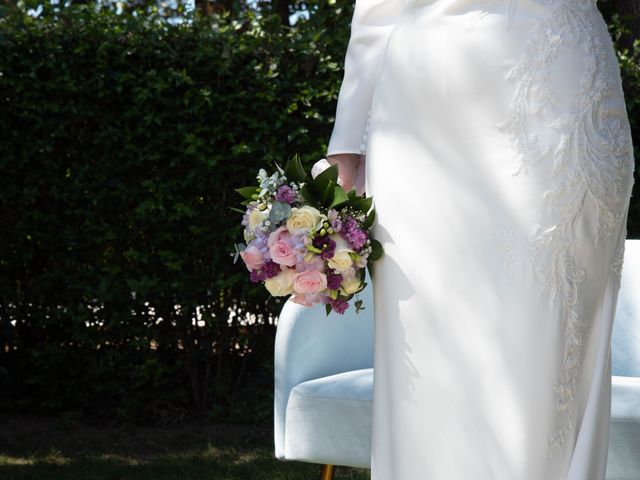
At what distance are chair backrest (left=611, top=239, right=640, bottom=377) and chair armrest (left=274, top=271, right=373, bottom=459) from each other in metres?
0.94

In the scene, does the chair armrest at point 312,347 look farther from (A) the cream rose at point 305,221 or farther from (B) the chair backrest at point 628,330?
(A) the cream rose at point 305,221

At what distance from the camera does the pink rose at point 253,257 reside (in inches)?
79.8

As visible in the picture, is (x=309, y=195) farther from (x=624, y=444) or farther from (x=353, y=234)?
(x=624, y=444)

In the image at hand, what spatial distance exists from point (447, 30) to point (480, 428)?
2.83 feet

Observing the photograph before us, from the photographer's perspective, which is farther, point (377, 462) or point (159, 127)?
point (159, 127)

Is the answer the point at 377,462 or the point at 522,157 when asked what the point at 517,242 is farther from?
the point at 377,462

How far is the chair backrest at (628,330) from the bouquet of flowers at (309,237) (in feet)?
5.96

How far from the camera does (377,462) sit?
213 cm

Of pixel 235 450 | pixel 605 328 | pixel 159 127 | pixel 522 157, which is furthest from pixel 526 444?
pixel 159 127

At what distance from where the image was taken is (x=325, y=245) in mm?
1992

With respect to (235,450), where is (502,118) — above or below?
above

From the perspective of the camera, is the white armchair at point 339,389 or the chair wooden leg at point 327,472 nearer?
the white armchair at point 339,389

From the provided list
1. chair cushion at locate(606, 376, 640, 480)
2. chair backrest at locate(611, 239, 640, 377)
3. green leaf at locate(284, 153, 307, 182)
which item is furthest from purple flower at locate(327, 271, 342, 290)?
chair backrest at locate(611, 239, 640, 377)

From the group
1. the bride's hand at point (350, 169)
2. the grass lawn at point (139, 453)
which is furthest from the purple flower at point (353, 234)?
the grass lawn at point (139, 453)
